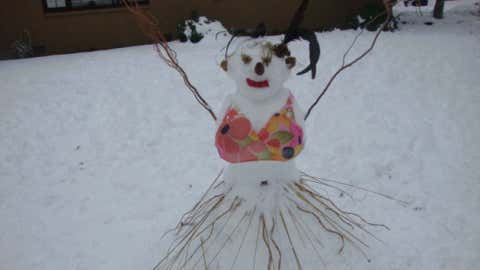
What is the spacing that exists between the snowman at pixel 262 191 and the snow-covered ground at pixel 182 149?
11.5 inches

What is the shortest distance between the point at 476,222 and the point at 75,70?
5.25 meters

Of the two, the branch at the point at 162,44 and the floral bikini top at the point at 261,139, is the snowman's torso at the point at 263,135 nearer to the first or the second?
the floral bikini top at the point at 261,139

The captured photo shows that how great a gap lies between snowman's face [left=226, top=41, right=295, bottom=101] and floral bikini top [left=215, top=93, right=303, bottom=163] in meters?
0.12

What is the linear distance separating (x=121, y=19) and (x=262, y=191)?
250 inches

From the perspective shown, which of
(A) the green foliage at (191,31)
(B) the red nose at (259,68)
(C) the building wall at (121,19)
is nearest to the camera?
(B) the red nose at (259,68)

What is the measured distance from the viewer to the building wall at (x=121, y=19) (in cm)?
717

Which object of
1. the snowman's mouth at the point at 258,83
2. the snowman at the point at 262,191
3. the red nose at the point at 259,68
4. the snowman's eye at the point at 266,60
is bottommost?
the snowman at the point at 262,191

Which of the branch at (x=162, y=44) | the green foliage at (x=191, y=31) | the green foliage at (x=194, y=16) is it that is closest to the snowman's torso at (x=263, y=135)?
the branch at (x=162, y=44)

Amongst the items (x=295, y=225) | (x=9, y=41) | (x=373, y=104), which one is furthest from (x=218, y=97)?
(x=9, y=41)

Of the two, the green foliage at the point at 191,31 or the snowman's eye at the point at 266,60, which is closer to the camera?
the snowman's eye at the point at 266,60

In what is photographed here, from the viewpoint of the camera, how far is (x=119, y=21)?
7656 mm

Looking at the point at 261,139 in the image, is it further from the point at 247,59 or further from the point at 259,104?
the point at 247,59

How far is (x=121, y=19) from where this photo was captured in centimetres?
764

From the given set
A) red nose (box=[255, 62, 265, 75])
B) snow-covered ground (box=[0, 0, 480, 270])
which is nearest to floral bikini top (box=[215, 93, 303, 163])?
red nose (box=[255, 62, 265, 75])
